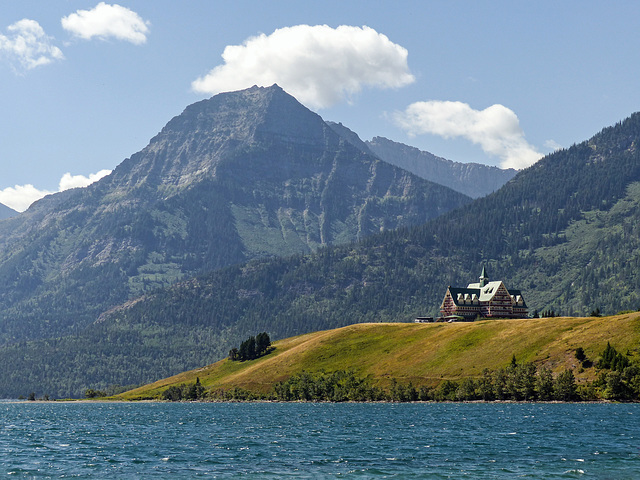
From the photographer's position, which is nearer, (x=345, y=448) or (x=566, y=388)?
(x=345, y=448)

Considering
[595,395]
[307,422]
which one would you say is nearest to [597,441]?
[307,422]

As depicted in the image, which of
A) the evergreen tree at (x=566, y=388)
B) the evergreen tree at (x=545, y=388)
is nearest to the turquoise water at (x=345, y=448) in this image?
the evergreen tree at (x=566, y=388)

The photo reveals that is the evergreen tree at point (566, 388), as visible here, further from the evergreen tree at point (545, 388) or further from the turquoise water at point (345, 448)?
the turquoise water at point (345, 448)

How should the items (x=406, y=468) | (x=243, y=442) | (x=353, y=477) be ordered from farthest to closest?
(x=243, y=442)
(x=406, y=468)
(x=353, y=477)

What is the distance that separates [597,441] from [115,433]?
77.1 meters

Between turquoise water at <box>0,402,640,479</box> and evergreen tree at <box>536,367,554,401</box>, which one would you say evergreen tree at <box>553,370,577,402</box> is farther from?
turquoise water at <box>0,402,640,479</box>

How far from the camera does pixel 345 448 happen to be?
9775 centimetres

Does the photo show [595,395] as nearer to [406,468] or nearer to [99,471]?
[406,468]

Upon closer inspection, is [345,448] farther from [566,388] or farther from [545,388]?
[545,388]

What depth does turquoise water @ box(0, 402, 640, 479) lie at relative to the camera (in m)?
77.9

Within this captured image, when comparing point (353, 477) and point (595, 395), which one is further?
point (595, 395)

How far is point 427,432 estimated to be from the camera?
389 feet

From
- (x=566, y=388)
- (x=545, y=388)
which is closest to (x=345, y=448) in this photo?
(x=566, y=388)

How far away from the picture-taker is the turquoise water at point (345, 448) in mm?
77875
